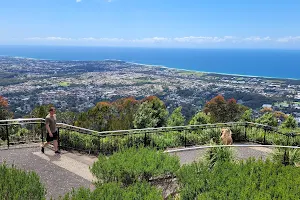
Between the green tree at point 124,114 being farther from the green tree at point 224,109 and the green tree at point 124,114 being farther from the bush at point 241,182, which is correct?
the bush at point 241,182

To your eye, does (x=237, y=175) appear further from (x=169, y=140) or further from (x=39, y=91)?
(x=39, y=91)

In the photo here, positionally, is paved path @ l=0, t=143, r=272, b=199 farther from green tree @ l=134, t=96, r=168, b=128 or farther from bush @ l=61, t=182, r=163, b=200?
green tree @ l=134, t=96, r=168, b=128

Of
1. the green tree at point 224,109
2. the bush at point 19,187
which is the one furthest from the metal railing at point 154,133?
the green tree at point 224,109

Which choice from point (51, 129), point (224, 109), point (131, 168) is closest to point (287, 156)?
point (131, 168)

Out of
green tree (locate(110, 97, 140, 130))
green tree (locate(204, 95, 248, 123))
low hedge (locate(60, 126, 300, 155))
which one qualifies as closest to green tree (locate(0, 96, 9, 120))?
green tree (locate(110, 97, 140, 130))

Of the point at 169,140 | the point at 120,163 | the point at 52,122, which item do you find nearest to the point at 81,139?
the point at 52,122

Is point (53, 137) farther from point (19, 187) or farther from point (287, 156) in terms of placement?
point (287, 156)
